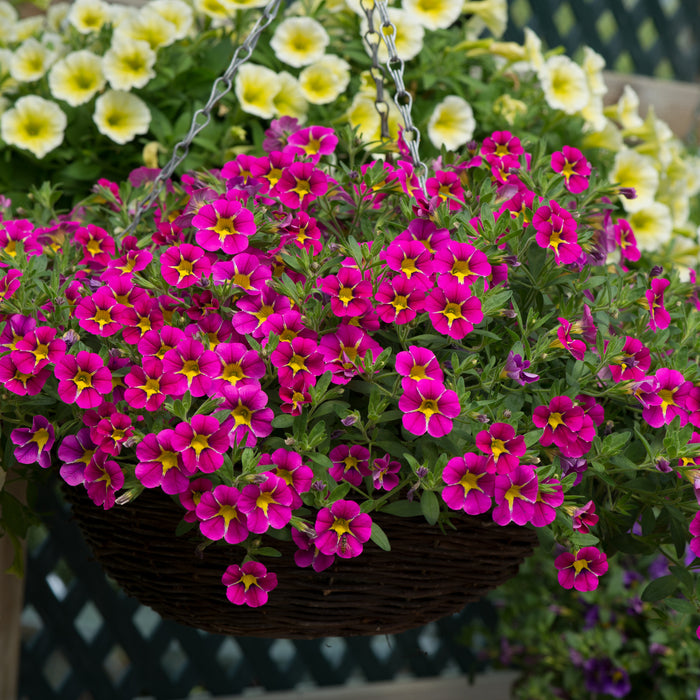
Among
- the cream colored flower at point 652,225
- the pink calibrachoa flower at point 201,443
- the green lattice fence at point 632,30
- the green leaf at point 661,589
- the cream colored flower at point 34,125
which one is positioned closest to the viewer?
the pink calibrachoa flower at point 201,443

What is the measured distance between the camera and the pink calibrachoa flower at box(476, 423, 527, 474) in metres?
0.56

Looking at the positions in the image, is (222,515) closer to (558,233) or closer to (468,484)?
(468,484)

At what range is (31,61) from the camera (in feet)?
3.53

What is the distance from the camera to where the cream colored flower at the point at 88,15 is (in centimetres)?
111

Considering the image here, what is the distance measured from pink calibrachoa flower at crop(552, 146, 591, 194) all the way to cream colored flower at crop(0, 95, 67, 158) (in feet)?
2.19

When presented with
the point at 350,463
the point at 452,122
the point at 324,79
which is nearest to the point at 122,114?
the point at 324,79

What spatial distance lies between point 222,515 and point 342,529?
0.29 ft

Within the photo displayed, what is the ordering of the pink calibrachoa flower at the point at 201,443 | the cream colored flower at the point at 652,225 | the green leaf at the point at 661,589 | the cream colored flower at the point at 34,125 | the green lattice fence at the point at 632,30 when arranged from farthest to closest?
the green lattice fence at the point at 632,30
the cream colored flower at the point at 652,225
the cream colored flower at the point at 34,125
the green leaf at the point at 661,589
the pink calibrachoa flower at the point at 201,443

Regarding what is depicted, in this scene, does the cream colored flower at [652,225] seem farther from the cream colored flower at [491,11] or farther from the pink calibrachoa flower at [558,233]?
the pink calibrachoa flower at [558,233]

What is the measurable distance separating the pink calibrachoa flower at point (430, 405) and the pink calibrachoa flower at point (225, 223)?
0.62 ft

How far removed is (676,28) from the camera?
6.73ft

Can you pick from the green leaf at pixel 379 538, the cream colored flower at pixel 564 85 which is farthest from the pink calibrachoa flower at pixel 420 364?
the cream colored flower at pixel 564 85

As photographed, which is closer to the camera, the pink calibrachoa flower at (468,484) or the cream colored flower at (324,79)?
the pink calibrachoa flower at (468,484)

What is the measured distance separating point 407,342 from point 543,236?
5.5 inches
